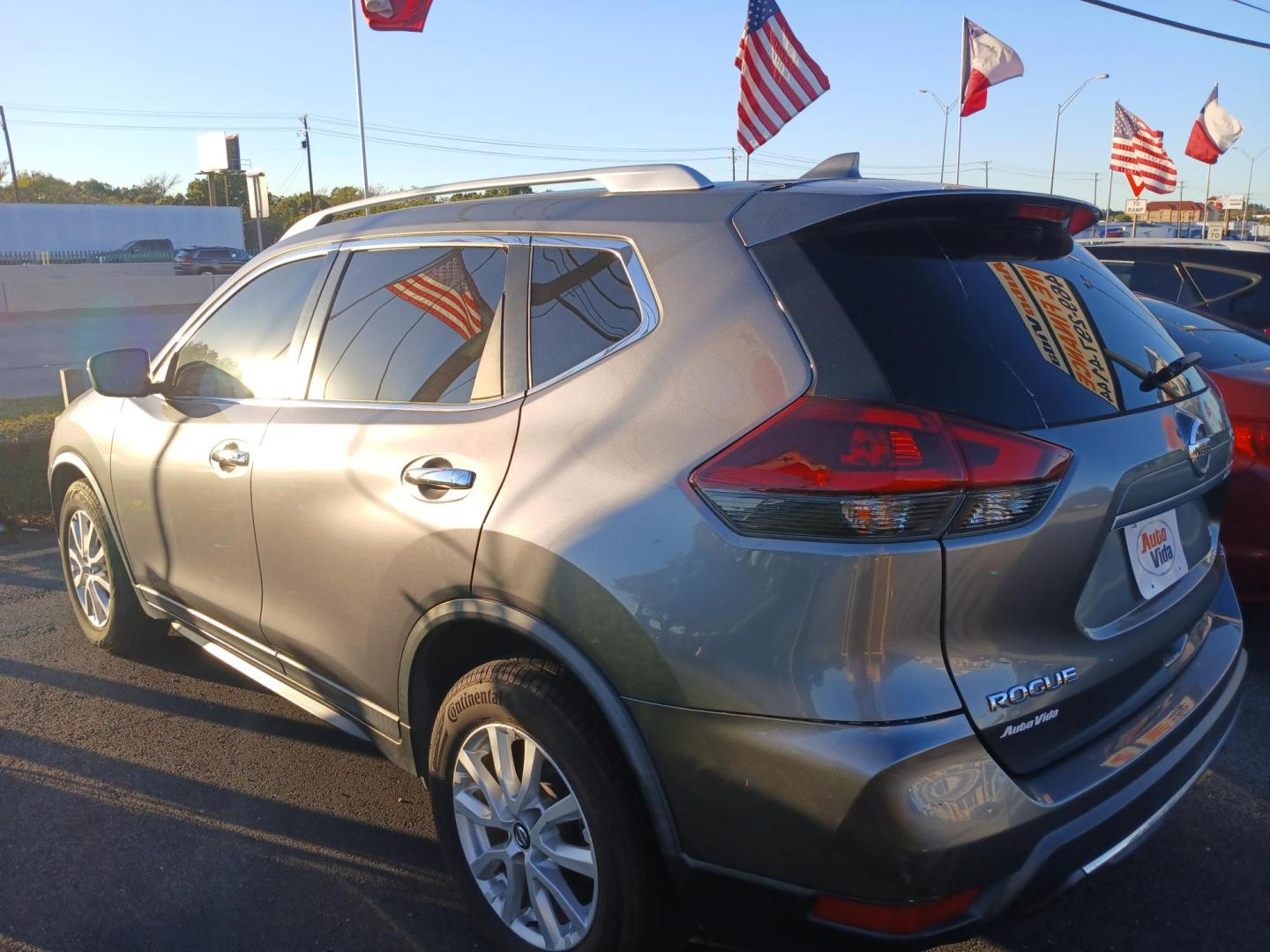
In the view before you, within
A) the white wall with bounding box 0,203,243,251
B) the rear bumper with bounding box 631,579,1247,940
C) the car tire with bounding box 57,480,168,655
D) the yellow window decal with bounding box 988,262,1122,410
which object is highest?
the white wall with bounding box 0,203,243,251

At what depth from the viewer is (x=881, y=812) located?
6.27 ft

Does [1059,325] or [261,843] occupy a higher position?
[1059,325]

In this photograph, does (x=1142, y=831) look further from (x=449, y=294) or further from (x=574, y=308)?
(x=449, y=294)

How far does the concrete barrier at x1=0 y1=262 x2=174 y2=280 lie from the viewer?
3406 cm

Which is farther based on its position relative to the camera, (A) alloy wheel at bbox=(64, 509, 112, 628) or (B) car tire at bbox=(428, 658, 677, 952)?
(A) alloy wheel at bbox=(64, 509, 112, 628)

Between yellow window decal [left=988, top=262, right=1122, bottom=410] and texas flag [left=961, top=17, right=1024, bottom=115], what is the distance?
44.8ft

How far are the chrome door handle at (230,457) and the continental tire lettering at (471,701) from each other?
118 centimetres

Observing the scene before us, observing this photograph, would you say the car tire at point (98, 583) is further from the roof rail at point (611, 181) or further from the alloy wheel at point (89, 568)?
the roof rail at point (611, 181)

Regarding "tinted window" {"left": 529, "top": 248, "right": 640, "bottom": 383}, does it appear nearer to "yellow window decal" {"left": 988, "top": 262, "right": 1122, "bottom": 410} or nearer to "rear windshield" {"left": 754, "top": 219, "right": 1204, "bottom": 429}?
"rear windshield" {"left": 754, "top": 219, "right": 1204, "bottom": 429}

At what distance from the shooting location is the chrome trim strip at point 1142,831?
2141mm

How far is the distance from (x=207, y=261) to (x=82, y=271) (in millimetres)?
5086

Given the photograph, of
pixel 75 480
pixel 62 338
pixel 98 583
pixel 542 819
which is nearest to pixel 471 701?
pixel 542 819

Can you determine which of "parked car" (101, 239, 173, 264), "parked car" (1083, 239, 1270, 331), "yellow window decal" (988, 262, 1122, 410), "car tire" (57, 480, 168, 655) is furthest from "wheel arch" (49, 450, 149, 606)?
"parked car" (101, 239, 173, 264)

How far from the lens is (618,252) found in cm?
249
